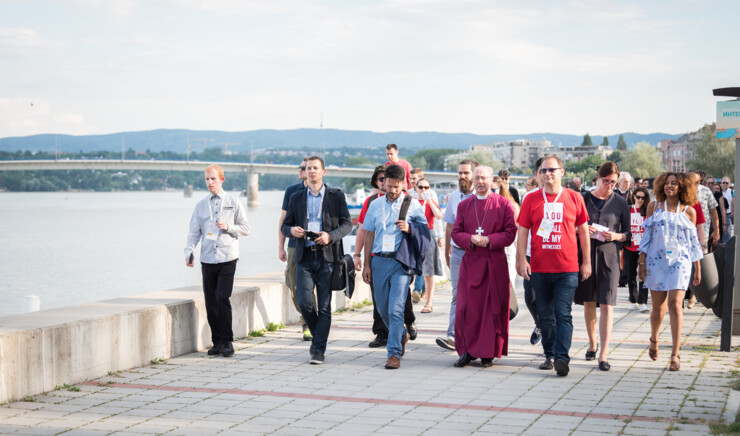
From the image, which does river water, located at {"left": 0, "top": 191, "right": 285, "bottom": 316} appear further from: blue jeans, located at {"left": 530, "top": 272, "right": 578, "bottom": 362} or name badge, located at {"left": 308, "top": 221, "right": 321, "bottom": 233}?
blue jeans, located at {"left": 530, "top": 272, "right": 578, "bottom": 362}

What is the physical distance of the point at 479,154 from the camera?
183m

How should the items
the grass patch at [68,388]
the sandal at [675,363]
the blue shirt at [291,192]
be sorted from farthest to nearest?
1. the blue shirt at [291,192]
2. the sandal at [675,363]
3. the grass patch at [68,388]

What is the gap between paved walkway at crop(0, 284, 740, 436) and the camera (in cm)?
618

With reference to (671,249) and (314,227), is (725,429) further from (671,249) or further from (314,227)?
(314,227)

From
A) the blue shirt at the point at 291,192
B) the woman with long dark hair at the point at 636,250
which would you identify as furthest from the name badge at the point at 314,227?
the woman with long dark hair at the point at 636,250

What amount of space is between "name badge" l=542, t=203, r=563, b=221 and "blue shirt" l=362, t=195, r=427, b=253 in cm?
125

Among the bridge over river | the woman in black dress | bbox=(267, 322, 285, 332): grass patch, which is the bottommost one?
bbox=(267, 322, 285, 332): grass patch

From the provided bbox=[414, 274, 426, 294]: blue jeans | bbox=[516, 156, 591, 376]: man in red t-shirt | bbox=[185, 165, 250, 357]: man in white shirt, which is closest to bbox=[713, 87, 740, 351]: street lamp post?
bbox=[516, 156, 591, 376]: man in red t-shirt

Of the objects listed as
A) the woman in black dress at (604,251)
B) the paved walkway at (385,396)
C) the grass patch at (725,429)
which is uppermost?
the woman in black dress at (604,251)

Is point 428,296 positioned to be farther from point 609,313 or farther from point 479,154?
point 479,154

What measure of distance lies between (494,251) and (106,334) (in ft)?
11.5

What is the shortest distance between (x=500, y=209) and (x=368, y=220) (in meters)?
1.26

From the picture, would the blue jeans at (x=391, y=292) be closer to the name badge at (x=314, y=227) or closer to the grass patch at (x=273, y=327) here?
→ the name badge at (x=314, y=227)

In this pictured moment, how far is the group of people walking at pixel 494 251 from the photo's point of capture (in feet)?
26.7
